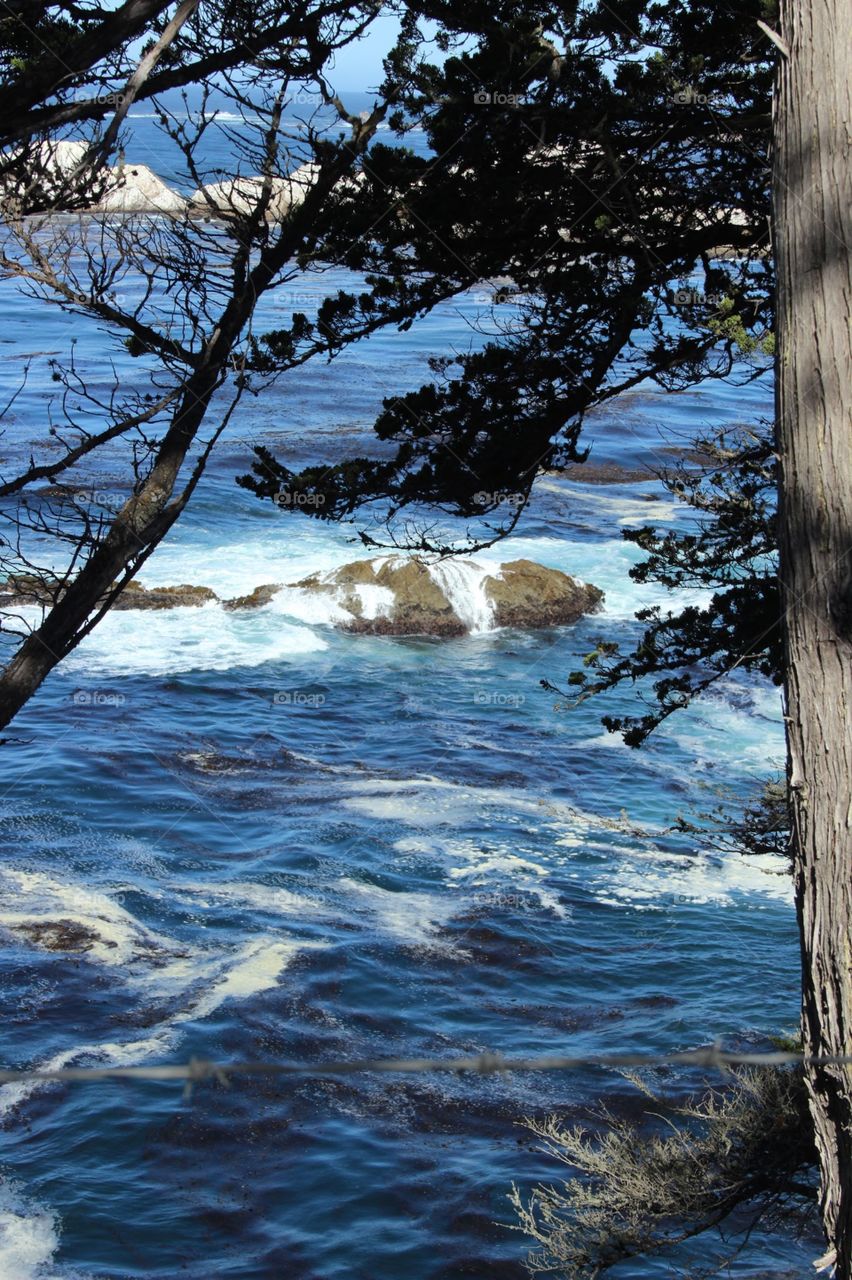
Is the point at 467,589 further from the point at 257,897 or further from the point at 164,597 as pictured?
the point at 257,897

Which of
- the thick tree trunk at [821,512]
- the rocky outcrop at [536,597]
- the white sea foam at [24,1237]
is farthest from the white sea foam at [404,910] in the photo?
the thick tree trunk at [821,512]

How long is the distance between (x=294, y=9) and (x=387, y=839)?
9804 millimetres

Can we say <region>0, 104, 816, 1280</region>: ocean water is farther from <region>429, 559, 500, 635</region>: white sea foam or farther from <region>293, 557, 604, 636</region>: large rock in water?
<region>293, 557, 604, 636</region>: large rock in water

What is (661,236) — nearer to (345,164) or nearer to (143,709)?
(345,164)

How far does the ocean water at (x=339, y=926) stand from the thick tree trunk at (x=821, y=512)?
456cm

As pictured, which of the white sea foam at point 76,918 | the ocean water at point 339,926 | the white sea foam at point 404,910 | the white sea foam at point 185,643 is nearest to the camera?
the ocean water at point 339,926

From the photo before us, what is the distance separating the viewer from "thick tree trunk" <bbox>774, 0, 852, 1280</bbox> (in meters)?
3.56

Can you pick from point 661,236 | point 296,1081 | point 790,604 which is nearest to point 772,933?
point 296,1081

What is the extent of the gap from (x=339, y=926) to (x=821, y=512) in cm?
1016

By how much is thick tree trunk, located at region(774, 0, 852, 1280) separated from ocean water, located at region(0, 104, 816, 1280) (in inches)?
180

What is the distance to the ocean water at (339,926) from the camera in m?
9.23

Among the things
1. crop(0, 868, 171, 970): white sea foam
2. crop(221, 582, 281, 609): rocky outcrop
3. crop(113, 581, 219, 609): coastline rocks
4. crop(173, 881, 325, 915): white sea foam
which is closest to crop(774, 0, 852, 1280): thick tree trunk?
crop(0, 868, 171, 970): white sea foam

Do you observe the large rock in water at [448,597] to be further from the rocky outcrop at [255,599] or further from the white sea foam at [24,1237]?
the white sea foam at [24,1237]

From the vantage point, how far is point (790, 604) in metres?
3.75
